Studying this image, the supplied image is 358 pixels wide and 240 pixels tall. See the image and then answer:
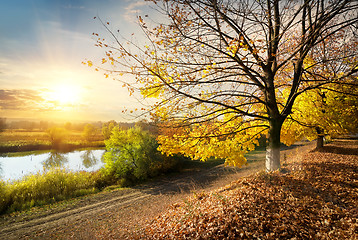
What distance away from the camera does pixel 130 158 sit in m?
17.3

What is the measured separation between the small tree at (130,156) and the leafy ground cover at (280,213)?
38.3ft

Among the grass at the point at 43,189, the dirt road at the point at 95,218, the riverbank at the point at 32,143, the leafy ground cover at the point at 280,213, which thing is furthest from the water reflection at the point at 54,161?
the leafy ground cover at the point at 280,213

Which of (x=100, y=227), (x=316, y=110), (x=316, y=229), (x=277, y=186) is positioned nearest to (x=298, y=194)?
(x=277, y=186)

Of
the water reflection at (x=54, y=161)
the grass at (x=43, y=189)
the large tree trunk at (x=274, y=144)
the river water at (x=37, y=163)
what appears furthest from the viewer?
the water reflection at (x=54, y=161)

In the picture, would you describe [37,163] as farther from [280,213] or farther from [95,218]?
[280,213]

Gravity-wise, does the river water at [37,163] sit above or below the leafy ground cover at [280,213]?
below

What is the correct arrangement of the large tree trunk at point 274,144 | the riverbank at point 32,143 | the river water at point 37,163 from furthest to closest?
the riverbank at point 32,143
the river water at point 37,163
the large tree trunk at point 274,144

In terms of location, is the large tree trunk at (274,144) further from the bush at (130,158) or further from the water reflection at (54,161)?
the water reflection at (54,161)

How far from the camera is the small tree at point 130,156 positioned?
16625 millimetres

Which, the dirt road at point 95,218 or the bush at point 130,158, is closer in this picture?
the dirt road at point 95,218

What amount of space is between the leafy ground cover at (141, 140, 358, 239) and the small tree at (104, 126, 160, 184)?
11662 millimetres

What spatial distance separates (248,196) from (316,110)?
6287 millimetres

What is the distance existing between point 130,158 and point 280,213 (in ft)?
49.8

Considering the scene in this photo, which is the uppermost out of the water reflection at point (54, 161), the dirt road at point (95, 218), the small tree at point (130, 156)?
the small tree at point (130, 156)
